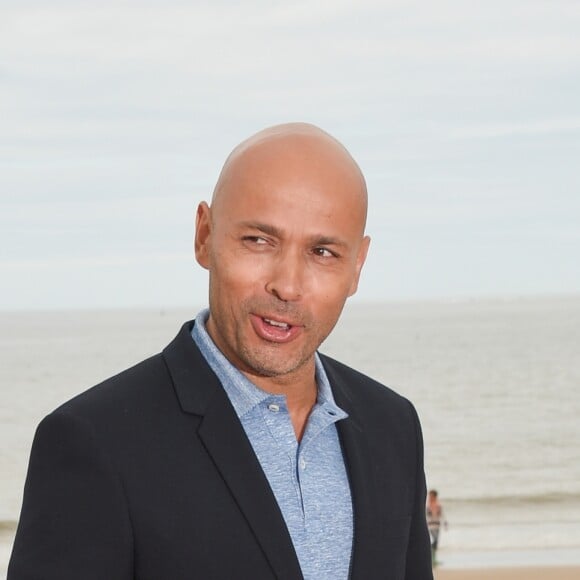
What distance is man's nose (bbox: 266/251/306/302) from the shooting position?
224cm

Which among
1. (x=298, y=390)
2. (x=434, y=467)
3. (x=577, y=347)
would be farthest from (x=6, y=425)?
(x=577, y=347)

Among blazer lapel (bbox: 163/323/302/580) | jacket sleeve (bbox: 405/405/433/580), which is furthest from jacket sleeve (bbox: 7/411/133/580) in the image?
jacket sleeve (bbox: 405/405/433/580)

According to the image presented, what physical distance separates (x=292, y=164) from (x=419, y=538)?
0.81m

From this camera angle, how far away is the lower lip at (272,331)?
228cm

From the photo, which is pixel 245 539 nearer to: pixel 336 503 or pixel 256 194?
pixel 336 503

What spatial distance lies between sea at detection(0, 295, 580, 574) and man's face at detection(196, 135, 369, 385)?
13980 mm

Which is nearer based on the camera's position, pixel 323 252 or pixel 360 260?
pixel 323 252

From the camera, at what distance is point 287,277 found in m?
2.25

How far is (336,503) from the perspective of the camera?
7.64 feet

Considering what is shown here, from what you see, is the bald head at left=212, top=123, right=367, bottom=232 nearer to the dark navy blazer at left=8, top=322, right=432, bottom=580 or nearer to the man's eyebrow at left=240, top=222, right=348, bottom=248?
the man's eyebrow at left=240, top=222, right=348, bottom=248

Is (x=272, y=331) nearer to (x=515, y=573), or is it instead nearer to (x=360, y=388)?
(x=360, y=388)

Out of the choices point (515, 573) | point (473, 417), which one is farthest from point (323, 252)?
point (473, 417)

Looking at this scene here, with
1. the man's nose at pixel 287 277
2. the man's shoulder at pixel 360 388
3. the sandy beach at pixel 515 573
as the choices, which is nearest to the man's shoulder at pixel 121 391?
the man's nose at pixel 287 277

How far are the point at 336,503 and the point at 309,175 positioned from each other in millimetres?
575
